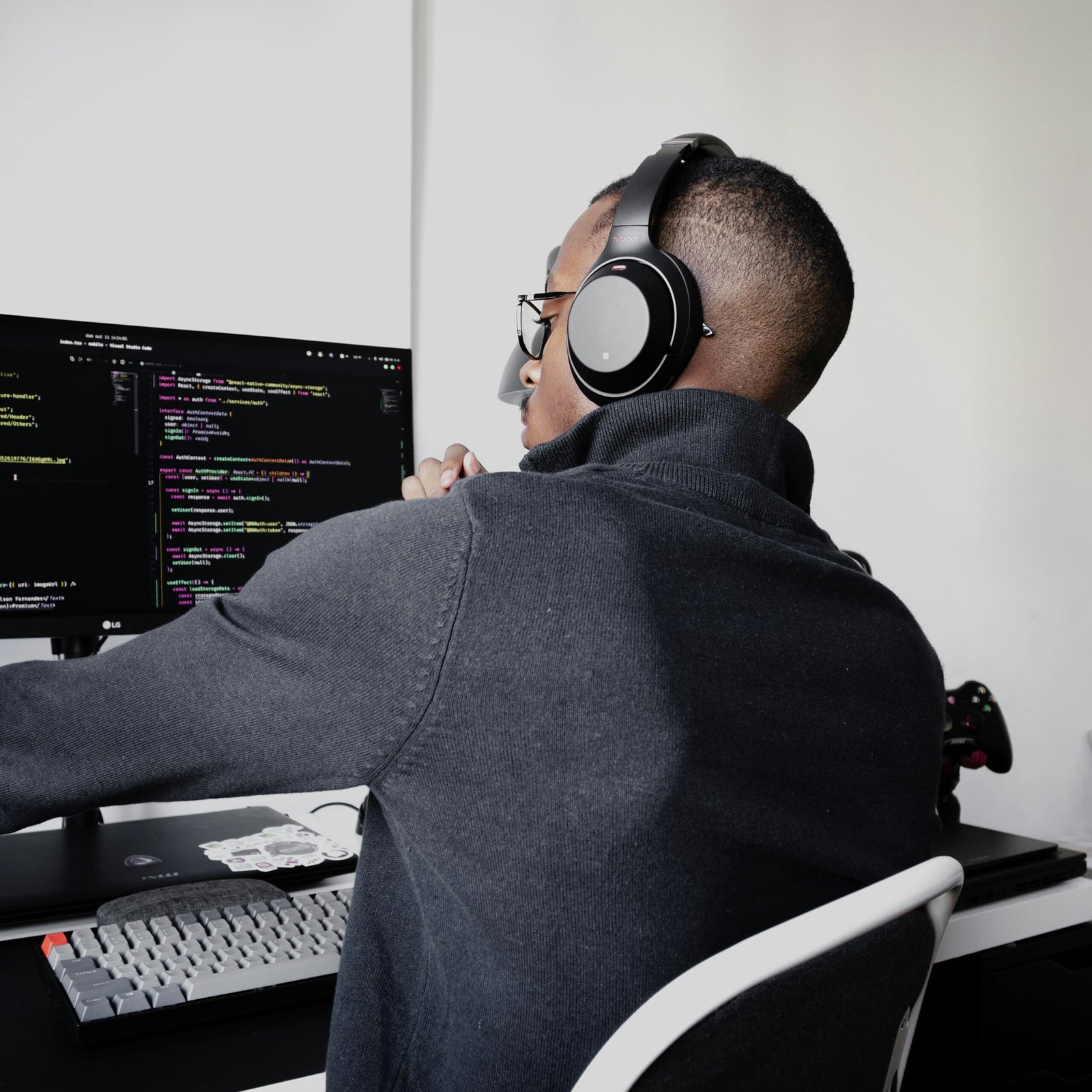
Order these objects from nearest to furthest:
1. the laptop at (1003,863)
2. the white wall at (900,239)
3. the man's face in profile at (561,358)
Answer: the man's face in profile at (561,358), the laptop at (1003,863), the white wall at (900,239)

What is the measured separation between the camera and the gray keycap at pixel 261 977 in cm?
75

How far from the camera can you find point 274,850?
1.12 meters

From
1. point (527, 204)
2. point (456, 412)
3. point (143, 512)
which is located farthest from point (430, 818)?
point (527, 204)

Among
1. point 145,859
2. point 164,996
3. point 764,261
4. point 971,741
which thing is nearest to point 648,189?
point 764,261

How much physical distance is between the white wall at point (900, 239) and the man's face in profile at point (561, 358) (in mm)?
869

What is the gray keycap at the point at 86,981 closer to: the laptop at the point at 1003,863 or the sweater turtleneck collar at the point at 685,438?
the sweater turtleneck collar at the point at 685,438

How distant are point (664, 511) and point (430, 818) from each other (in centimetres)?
21

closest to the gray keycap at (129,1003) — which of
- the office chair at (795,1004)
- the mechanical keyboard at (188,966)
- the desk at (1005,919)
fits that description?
the mechanical keyboard at (188,966)

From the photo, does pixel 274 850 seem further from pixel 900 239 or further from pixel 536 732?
pixel 900 239

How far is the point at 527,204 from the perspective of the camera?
1.82 m

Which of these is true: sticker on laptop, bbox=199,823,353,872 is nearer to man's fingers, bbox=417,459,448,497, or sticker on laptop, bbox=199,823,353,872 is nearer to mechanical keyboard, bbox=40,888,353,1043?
mechanical keyboard, bbox=40,888,353,1043

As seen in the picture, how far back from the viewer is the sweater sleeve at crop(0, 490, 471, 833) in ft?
1.82

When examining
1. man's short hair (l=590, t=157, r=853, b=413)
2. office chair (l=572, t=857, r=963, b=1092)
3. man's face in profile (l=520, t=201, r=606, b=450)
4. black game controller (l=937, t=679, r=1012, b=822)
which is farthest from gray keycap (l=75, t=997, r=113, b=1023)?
black game controller (l=937, t=679, r=1012, b=822)

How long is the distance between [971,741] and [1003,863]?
28 centimetres
